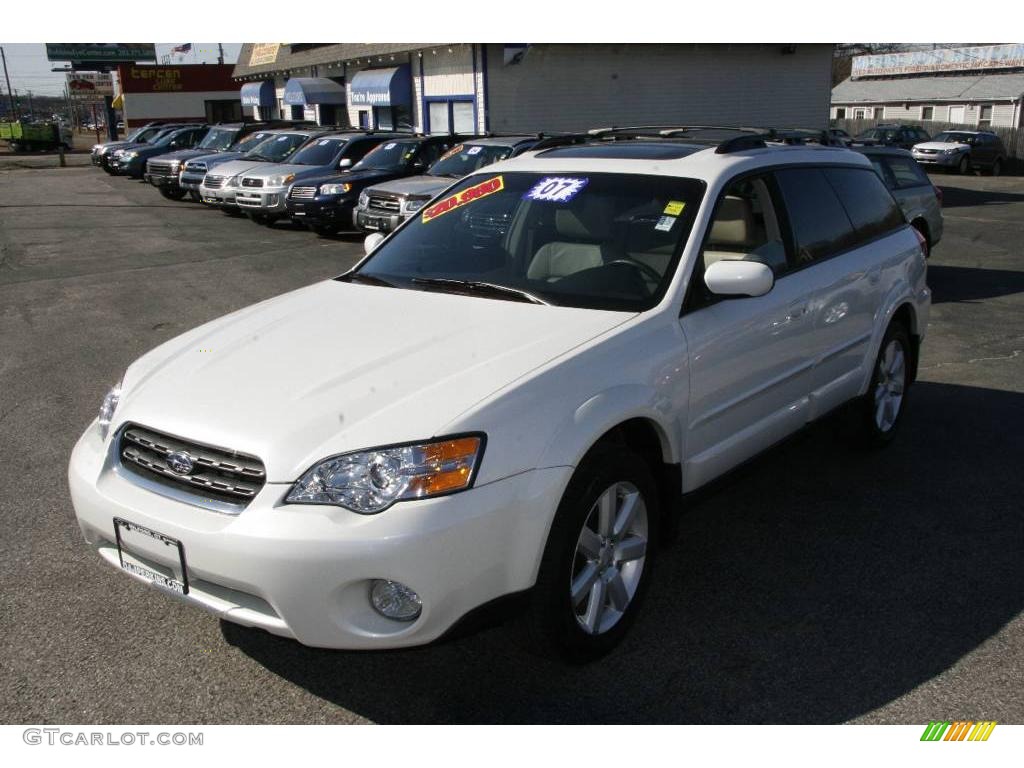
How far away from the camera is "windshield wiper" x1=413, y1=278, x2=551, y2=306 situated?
12.7ft

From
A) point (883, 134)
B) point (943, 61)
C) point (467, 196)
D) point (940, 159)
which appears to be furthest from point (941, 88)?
point (467, 196)

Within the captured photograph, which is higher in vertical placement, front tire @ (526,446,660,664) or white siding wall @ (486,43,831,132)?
white siding wall @ (486,43,831,132)

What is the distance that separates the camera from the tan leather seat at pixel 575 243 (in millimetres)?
4078

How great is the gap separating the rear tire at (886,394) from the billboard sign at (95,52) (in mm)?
77485

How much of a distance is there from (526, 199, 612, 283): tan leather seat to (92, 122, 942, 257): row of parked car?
6.74 m

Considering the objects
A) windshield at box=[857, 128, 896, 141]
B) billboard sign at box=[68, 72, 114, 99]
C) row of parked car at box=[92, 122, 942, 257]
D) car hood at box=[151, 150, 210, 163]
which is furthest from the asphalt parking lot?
billboard sign at box=[68, 72, 114, 99]

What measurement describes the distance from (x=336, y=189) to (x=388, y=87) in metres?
12.8

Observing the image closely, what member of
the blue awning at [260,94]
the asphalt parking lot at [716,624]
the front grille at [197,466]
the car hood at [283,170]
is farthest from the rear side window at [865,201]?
the blue awning at [260,94]

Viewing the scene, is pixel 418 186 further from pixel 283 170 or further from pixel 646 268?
pixel 646 268

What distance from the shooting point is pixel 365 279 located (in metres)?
4.47

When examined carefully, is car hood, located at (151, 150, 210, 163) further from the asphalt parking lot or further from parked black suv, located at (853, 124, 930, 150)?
parked black suv, located at (853, 124, 930, 150)

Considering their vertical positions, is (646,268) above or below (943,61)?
below

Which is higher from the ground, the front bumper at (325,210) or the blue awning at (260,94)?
the blue awning at (260,94)

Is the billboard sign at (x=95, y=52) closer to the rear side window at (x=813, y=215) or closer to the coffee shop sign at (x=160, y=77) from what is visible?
the coffee shop sign at (x=160, y=77)
